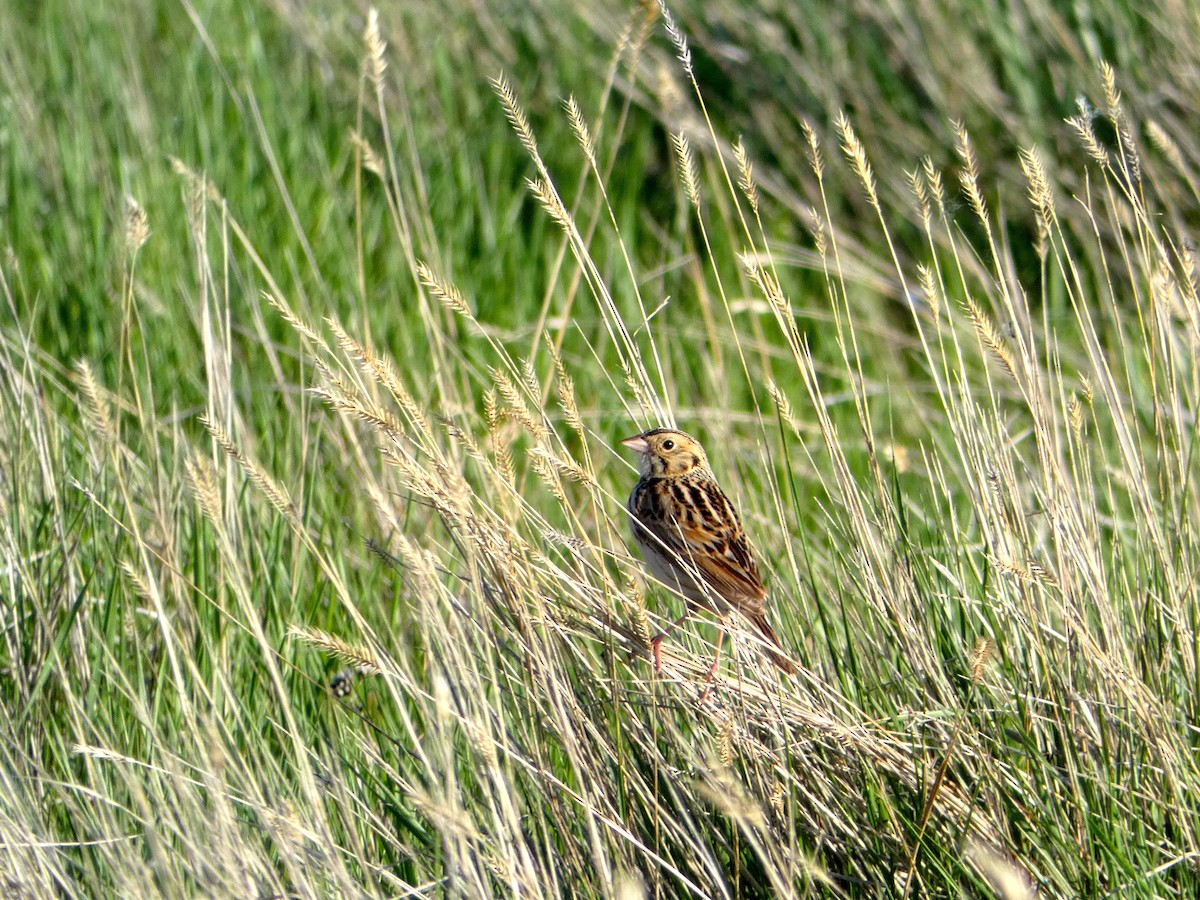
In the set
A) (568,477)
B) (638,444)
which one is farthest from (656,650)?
(638,444)

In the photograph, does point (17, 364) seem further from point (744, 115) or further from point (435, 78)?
point (744, 115)

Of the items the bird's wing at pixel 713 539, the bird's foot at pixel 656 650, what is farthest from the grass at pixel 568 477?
the bird's wing at pixel 713 539

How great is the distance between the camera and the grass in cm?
240

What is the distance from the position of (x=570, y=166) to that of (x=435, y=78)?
3.03 ft

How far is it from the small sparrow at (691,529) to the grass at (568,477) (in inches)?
4.9

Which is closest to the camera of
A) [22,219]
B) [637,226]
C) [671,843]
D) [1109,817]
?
[1109,817]

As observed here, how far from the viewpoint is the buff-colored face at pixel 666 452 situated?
11.7ft

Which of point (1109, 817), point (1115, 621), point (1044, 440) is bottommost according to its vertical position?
point (1109, 817)

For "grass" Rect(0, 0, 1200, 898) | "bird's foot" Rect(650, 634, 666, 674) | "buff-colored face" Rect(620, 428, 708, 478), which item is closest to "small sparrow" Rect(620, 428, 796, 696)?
"buff-colored face" Rect(620, 428, 708, 478)

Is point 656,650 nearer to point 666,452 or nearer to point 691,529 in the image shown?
point 691,529

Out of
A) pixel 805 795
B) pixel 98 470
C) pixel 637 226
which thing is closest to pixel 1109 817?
pixel 805 795

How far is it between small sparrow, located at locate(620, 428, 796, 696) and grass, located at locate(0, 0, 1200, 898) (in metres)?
0.12

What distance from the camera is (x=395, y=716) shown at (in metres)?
3.33

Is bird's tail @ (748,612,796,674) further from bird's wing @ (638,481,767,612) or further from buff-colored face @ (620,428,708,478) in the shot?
buff-colored face @ (620,428,708,478)
